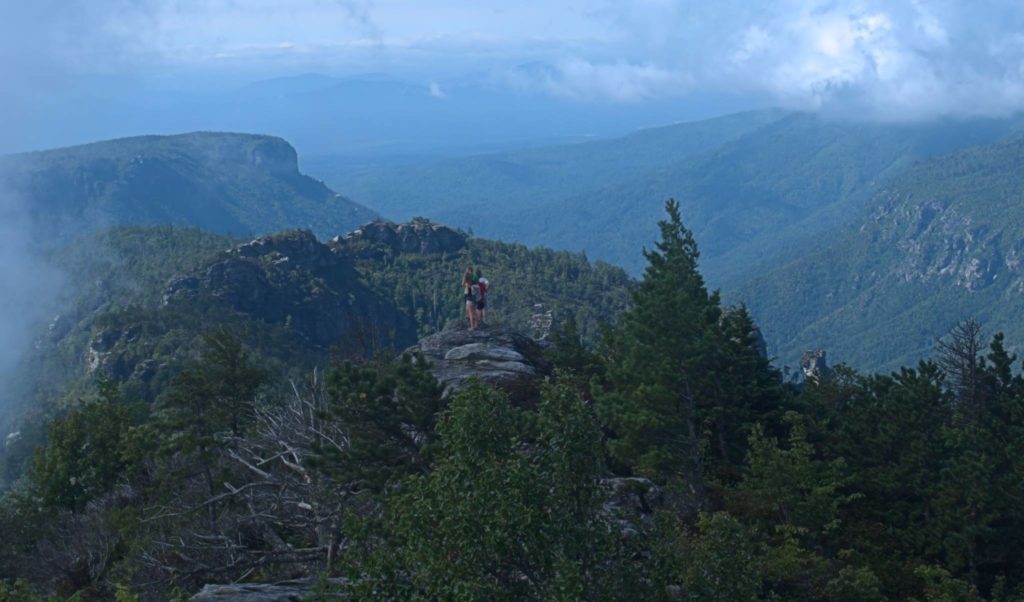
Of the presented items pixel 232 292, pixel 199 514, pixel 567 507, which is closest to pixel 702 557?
pixel 567 507

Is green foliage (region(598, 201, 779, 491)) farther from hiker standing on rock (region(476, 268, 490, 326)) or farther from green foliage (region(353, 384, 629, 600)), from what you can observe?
green foliage (region(353, 384, 629, 600))

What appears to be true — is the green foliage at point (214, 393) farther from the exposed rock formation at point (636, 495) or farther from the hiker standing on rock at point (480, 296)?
the exposed rock formation at point (636, 495)

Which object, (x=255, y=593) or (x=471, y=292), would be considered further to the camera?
(x=471, y=292)

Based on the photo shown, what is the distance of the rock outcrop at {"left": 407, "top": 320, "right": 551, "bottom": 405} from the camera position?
91.0ft

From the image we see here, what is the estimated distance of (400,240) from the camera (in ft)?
384

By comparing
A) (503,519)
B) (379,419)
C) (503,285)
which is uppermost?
(503,519)

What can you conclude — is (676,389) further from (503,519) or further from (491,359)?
(503,519)

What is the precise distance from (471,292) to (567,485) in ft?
66.6

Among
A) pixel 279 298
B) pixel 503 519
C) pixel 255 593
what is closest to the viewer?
pixel 503 519

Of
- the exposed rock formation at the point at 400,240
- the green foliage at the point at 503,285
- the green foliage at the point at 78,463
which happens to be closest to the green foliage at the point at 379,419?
the green foliage at the point at 78,463

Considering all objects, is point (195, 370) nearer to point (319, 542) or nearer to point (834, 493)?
point (319, 542)

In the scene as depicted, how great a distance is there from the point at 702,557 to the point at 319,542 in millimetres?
10417

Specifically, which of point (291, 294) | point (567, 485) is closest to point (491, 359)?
point (567, 485)

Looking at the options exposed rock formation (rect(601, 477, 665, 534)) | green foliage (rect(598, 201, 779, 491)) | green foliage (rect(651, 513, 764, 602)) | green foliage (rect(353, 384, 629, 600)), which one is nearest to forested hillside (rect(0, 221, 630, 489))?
green foliage (rect(598, 201, 779, 491))
